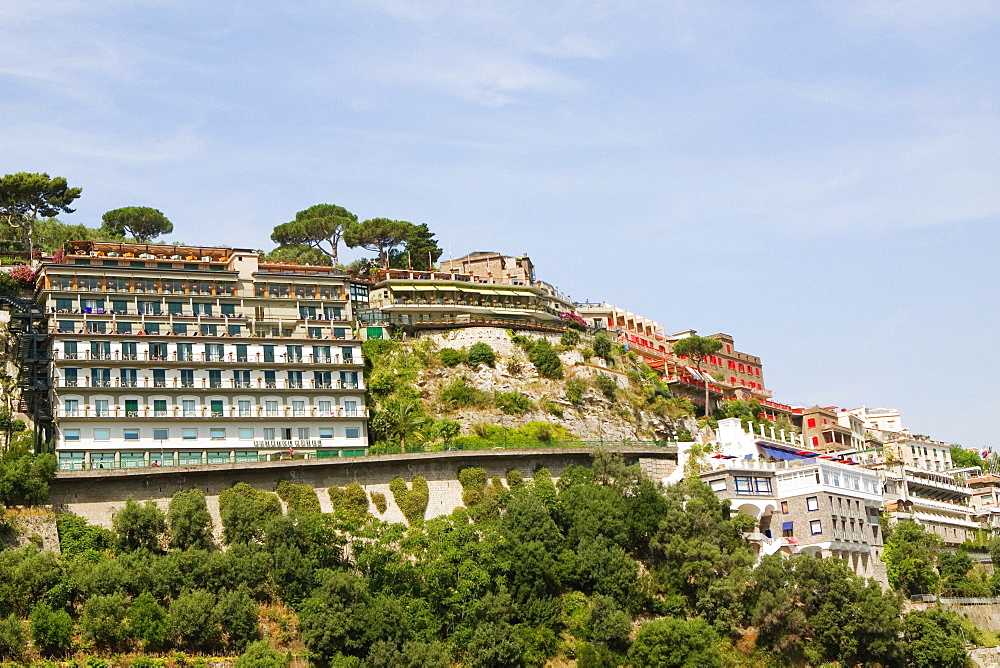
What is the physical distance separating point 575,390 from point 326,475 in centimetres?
2653

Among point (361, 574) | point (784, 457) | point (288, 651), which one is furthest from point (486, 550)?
point (784, 457)

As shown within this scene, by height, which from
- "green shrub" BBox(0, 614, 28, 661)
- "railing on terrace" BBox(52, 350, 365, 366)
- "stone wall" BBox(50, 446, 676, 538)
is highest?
"railing on terrace" BBox(52, 350, 365, 366)

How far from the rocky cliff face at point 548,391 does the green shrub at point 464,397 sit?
14.6 inches

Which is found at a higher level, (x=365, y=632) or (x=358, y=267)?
(x=358, y=267)

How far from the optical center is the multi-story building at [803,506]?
3607 inches

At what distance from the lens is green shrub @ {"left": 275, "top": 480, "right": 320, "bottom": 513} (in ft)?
275

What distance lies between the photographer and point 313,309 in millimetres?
102250

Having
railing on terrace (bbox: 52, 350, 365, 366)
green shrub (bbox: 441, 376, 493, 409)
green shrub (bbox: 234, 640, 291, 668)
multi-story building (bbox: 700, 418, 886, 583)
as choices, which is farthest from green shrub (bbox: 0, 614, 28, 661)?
multi-story building (bbox: 700, 418, 886, 583)

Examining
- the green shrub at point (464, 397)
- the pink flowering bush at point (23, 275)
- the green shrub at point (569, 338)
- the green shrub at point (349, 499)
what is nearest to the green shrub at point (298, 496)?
the green shrub at point (349, 499)

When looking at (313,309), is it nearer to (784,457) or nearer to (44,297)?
(44,297)

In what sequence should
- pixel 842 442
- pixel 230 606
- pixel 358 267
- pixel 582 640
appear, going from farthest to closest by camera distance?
pixel 842 442
pixel 358 267
pixel 582 640
pixel 230 606

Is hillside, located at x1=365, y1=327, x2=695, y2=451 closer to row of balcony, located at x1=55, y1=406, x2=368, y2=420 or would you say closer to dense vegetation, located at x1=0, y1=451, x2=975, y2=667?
Result: row of balcony, located at x1=55, y1=406, x2=368, y2=420

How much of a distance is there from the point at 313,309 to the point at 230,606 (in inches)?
1338

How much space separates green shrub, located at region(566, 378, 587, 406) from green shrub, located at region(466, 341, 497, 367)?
576 centimetres
